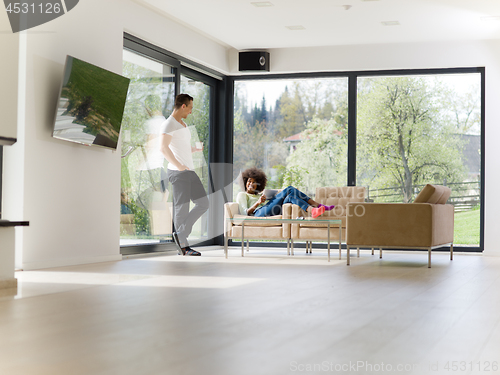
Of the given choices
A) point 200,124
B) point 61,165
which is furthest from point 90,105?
point 200,124

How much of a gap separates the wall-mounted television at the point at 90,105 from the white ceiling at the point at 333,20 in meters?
1.32

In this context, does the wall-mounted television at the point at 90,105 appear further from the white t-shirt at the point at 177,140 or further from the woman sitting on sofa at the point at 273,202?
the woman sitting on sofa at the point at 273,202

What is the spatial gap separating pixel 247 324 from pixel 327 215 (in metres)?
4.80

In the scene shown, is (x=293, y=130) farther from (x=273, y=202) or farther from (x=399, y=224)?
(x=399, y=224)

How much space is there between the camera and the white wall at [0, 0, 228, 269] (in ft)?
16.0

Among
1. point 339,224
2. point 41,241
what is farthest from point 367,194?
point 41,241

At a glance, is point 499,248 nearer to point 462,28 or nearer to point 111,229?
point 462,28

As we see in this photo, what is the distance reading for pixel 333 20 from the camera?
696 centimetres

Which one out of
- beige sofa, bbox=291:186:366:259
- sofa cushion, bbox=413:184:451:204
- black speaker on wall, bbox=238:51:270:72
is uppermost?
black speaker on wall, bbox=238:51:270:72

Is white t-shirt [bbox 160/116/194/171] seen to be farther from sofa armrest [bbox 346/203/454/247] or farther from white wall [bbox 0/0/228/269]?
sofa armrest [bbox 346/203/454/247]

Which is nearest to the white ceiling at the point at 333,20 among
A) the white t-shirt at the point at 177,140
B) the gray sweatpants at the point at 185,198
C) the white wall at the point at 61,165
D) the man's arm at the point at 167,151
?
the white wall at the point at 61,165

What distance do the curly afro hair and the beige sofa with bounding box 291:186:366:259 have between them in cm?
92

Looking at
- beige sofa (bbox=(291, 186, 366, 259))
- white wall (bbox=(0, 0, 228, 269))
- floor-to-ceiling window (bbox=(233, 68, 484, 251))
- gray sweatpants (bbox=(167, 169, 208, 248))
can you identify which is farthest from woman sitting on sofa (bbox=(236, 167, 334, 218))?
white wall (bbox=(0, 0, 228, 269))

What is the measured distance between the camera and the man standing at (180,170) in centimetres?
655
